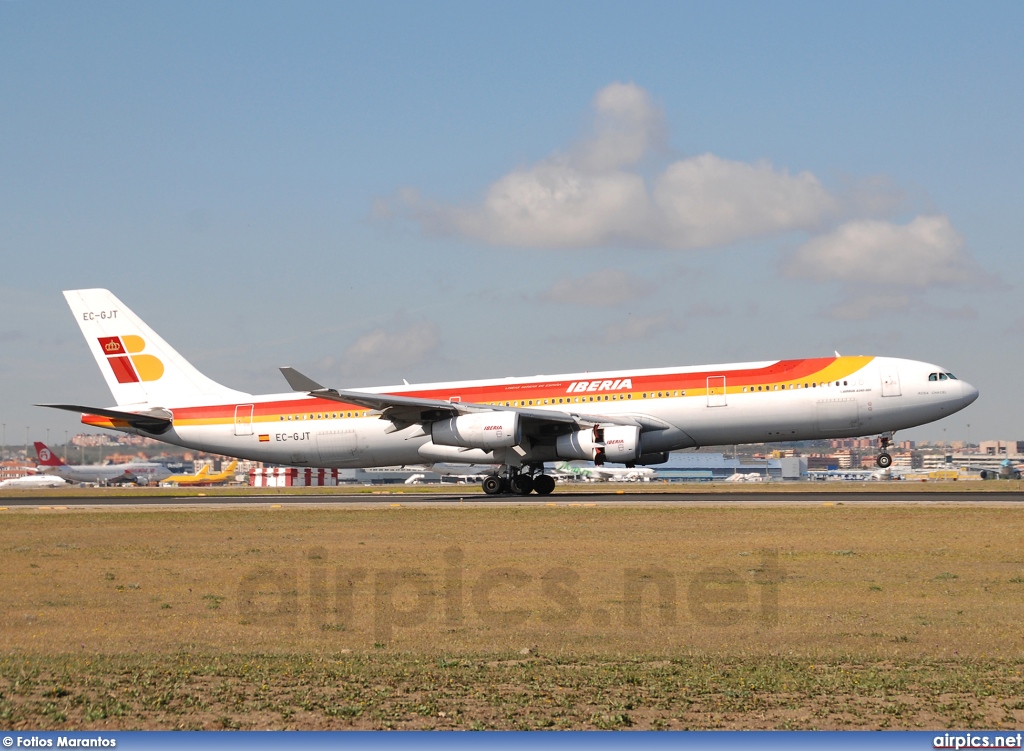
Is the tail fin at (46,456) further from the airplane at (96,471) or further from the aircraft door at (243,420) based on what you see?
the aircraft door at (243,420)

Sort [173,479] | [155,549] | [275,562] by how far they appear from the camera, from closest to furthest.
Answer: [275,562] < [155,549] < [173,479]

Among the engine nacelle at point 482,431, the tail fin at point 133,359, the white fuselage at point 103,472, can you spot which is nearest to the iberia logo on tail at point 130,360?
the tail fin at point 133,359

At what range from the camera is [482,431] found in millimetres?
41406

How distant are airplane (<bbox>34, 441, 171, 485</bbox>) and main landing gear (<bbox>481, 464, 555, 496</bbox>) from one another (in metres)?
73.5

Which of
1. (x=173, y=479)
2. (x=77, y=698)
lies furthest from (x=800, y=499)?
(x=173, y=479)

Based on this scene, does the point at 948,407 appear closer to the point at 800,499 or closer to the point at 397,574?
the point at 800,499

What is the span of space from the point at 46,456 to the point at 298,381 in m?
81.7

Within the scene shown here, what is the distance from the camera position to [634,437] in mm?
40312

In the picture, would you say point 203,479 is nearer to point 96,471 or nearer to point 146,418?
point 96,471

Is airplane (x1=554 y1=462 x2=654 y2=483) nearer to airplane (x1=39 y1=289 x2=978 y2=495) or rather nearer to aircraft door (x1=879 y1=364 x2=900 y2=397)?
airplane (x1=39 y1=289 x2=978 y2=495)

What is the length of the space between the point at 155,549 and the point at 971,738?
2129 centimetres

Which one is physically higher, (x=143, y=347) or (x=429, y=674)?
(x=143, y=347)

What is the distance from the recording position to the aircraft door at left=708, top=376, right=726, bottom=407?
1635 inches

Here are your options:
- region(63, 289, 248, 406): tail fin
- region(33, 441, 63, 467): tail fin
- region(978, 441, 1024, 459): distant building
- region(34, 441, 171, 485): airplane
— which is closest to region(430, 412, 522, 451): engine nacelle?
region(63, 289, 248, 406): tail fin
